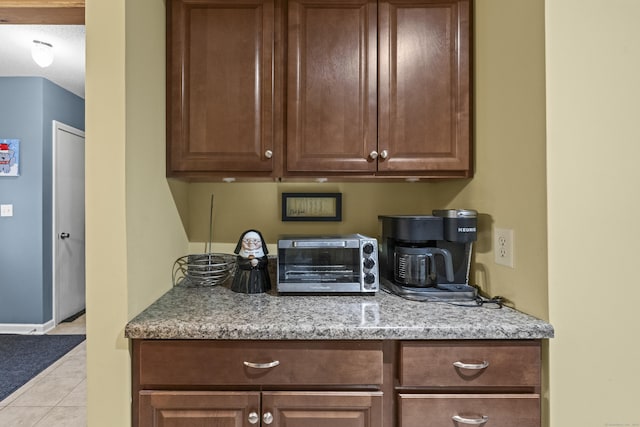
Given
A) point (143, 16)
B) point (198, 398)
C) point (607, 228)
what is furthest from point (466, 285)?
point (143, 16)

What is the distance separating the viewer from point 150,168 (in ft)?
3.71

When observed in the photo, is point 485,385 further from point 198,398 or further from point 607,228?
point 198,398

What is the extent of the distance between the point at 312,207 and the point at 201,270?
62cm

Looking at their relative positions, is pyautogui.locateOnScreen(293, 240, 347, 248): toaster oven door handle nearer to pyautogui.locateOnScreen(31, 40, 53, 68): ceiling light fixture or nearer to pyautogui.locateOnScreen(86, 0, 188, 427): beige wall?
pyautogui.locateOnScreen(86, 0, 188, 427): beige wall

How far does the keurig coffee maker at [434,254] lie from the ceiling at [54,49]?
2659 millimetres

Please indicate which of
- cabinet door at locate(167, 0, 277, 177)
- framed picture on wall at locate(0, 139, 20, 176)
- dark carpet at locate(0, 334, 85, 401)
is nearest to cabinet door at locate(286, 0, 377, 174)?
cabinet door at locate(167, 0, 277, 177)

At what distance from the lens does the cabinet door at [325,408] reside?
952 millimetres

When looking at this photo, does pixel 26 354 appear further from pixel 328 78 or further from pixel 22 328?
pixel 328 78

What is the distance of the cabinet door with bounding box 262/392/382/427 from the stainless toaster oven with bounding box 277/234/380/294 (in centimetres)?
39

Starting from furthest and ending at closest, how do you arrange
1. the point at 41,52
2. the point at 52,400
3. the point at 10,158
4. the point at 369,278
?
the point at 10,158
the point at 41,52
the point at 52,400
the point at 369,278

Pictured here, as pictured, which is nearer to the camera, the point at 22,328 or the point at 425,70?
the point at 425,70

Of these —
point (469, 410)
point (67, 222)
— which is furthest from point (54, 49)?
point (469, 410)

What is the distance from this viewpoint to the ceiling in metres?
2.19

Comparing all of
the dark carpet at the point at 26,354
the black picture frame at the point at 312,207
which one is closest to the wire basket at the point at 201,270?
the black picture frame at the point at 312,207
